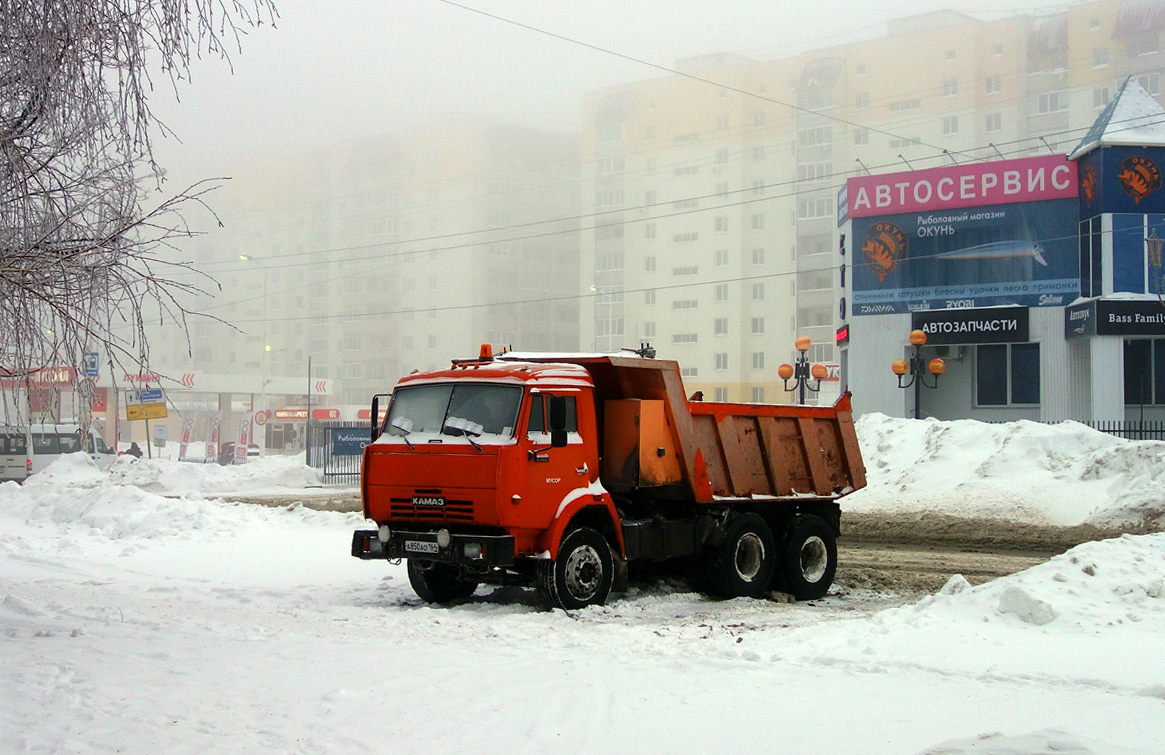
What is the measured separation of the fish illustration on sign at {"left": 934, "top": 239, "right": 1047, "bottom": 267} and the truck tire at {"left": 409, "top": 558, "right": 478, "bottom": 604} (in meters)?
29.1

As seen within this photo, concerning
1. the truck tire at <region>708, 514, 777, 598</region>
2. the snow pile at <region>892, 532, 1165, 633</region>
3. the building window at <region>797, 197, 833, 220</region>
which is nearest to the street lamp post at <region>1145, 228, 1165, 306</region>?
the truck tire at <region>708, 514, 777, 598</region>

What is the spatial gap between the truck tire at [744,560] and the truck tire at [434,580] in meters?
2.84

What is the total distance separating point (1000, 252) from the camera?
118ft

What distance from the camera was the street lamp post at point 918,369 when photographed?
3325 cm

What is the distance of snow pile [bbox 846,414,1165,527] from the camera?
20.5 meters

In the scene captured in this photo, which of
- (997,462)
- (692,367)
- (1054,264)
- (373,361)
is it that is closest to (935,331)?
(1054,264)

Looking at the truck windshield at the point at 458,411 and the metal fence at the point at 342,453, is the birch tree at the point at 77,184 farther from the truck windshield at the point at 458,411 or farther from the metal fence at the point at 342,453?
the metal fence at the point at 342,453

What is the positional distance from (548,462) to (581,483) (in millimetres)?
522

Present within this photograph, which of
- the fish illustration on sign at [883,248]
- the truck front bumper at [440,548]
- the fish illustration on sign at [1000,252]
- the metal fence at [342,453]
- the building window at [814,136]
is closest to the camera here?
the truck front bumper at [440,548]

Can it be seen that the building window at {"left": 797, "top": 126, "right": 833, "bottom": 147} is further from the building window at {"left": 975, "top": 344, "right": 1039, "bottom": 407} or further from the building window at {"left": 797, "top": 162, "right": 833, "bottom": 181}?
the building window at {"left": 975, "top": 344, "right": 1039, "bottom": 407}

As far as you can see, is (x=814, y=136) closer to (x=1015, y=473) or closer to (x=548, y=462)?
(x=1015, y=473)

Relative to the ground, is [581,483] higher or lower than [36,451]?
higher

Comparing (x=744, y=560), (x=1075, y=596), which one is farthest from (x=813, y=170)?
(x=1075, y=596)

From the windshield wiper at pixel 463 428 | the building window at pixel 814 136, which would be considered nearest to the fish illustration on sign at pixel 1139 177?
the windshield wiper at pixel 463 428
